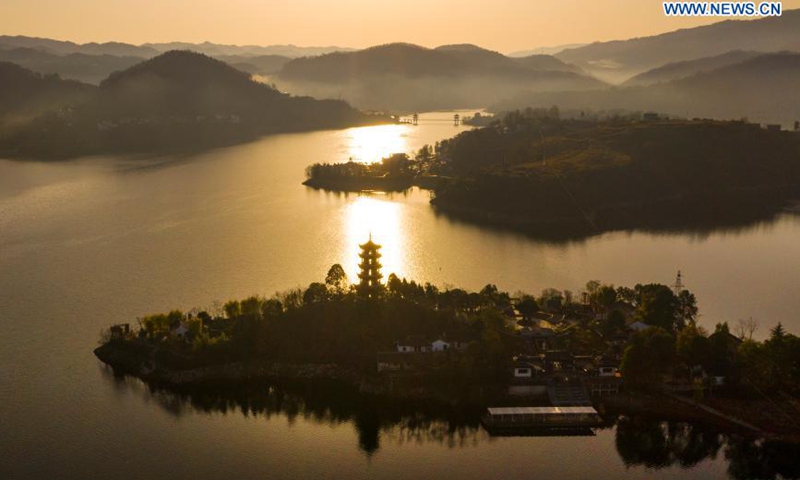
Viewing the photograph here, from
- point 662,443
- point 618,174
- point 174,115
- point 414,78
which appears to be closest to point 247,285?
point 662,443

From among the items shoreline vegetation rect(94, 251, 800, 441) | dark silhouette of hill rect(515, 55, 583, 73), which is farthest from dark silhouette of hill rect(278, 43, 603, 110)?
shoreline vegetation rect(94, 251, 800, 441)

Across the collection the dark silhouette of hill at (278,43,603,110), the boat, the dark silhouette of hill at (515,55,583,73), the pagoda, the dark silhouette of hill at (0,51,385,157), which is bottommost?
the boat

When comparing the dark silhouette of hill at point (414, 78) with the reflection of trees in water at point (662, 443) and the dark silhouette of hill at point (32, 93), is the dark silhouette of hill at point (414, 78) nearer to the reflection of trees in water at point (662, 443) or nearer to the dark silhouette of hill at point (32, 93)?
the dark silhouette of hill at point (32, 93)

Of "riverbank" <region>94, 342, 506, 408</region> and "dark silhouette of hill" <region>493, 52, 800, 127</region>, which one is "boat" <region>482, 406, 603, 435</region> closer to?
"riverbank" <region>94, 342, 506, 408</region>

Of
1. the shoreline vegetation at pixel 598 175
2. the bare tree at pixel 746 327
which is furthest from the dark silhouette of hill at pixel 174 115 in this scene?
the bare tree at pixel 746 327

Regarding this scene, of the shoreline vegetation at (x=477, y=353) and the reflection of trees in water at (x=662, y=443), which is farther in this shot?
the shoreline vegetation at (x=477, y=353)

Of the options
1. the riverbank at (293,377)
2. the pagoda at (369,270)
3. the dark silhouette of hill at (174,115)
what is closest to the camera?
the riverbank at (293,377)
